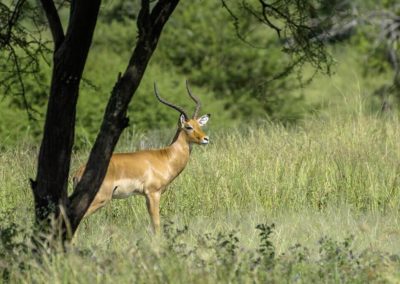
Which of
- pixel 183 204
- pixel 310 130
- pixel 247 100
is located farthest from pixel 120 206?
pixel 247 100

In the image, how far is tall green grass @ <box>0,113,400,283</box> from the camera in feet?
18.5

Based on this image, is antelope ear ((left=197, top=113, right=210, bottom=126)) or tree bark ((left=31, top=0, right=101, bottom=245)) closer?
tree bark ((left=31, top=0, right=101, bottom=245))

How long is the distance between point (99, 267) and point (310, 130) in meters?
7.21

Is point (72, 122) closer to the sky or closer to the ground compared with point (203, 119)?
closer to the ground

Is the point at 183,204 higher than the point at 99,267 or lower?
higher

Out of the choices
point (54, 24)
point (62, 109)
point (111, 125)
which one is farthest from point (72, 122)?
point (54, 24)

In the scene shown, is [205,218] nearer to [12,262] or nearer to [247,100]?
[12,262]

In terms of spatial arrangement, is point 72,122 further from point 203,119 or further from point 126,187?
point 203,119

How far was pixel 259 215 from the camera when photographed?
9.35m

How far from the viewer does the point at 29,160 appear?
10.4 metres

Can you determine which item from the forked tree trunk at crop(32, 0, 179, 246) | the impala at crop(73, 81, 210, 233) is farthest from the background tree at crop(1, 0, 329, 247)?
the impala at crop(73, 81, 210, 233)

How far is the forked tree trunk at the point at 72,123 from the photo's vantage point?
21.3 ft

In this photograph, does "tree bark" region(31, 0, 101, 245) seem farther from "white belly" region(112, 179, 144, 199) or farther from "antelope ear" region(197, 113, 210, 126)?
"antelope ear" region(197, 113, 210, 126)

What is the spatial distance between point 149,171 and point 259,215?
1.12 meters
